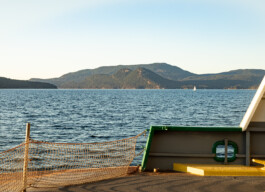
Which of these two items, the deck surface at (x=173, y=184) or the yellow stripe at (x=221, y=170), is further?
the yellow stripe at (x=221, y=170)

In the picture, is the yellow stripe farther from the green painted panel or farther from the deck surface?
the green painted panel

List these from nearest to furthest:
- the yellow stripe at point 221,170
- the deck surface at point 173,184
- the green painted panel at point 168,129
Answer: the deck surface at point 173,184, the yellow stripe at point 221,170, the green painted panel at point 168,129

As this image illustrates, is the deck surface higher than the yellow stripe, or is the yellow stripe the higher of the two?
the yellow stripe

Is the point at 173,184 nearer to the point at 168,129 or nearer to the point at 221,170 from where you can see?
the point at 221,170

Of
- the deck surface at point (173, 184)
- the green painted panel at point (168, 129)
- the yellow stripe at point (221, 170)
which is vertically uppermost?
the green painted panel at point (168, 129)

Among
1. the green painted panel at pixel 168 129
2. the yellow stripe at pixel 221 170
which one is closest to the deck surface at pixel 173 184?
the yellow stripe at pixel 221 170

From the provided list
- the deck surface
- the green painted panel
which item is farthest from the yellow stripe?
the green painted panel

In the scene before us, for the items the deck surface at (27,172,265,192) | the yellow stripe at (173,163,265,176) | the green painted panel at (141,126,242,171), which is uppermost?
the green painted panel at (141,126,242,171)

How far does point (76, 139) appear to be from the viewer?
1663 inches

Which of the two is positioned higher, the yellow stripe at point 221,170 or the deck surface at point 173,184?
the yellow stripe at point 221,170

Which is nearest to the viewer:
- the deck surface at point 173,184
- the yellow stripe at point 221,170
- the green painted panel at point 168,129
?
the deck surface at point 173,184

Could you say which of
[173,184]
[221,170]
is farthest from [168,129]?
[173,184]

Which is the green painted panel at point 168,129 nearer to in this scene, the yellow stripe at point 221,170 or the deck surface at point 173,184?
the deck surface at point 173,184

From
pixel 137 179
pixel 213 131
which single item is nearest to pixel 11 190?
pixel 137 179
